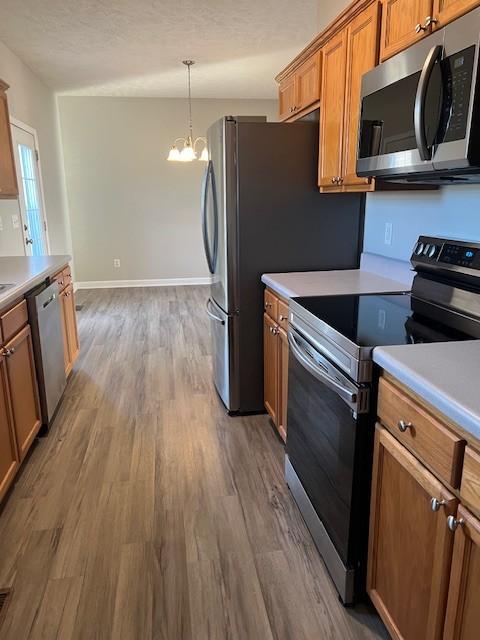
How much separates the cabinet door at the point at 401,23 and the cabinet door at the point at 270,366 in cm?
138

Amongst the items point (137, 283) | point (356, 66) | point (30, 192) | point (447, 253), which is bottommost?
point (137, 283)

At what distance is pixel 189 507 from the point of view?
212 cm

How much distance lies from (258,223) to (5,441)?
171cm

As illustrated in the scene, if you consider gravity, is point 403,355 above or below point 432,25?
below

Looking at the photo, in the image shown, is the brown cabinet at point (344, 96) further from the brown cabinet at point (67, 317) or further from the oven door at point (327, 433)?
the brown cabinet at point (67, 317)

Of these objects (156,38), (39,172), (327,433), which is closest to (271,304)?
(327,433)

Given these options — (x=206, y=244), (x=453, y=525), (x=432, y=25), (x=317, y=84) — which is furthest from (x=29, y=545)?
(x=317, y=84)

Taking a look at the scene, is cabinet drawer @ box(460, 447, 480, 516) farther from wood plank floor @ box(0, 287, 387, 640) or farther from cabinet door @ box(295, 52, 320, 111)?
cabinet door @ box(295, 52, 320, 111)

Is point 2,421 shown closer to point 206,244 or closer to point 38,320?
point 38,320

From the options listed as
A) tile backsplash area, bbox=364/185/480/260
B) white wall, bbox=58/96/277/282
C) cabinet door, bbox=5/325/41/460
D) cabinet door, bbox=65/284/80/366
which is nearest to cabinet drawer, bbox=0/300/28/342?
cabinet door, bbox=5/325/41/460

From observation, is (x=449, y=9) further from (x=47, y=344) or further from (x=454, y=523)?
(x=47, y=344)

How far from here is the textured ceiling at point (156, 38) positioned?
3529 mm

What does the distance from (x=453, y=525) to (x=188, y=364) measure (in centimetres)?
303

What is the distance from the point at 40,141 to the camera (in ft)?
18.0
